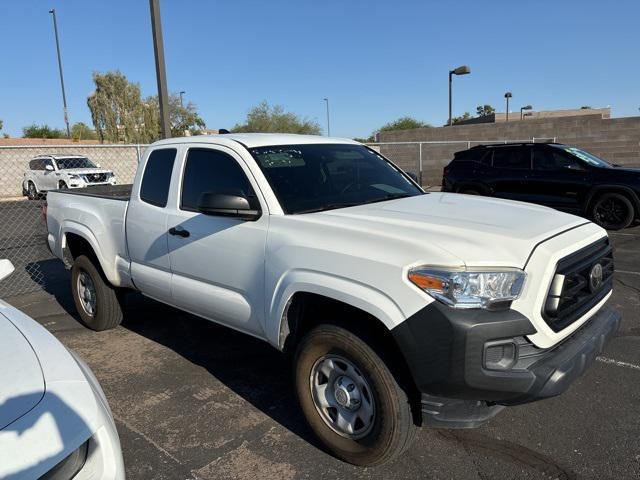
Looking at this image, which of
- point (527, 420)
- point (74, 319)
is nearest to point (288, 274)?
point (527, 420)

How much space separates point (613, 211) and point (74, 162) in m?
19.3

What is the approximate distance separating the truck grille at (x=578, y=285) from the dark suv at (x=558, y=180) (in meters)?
7.53

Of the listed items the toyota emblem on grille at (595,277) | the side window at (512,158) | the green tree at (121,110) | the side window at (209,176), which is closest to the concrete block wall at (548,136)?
the side window at (512,158)

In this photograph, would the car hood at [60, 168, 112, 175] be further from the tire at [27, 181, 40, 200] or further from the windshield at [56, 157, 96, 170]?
the tire at [27, 181, 40, 200]

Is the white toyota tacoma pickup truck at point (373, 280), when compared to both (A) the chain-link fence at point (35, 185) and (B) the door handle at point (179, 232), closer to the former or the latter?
(B) the door handle at point (179, 232)

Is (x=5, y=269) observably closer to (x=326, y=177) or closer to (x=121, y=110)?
(x=326, y=177)

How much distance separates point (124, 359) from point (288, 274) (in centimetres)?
243

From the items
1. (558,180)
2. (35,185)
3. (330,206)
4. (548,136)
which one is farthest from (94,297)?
(548,136)

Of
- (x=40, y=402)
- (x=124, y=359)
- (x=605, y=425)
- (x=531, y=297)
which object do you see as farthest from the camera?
(x=124, y=359)

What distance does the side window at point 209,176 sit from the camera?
3658mm

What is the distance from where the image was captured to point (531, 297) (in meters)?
2.46

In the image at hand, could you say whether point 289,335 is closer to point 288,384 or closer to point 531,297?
point 288,384

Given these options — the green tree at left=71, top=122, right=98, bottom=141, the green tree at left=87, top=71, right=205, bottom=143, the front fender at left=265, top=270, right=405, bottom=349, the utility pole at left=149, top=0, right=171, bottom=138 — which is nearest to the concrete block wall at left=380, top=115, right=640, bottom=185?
the utility pole at left=149, top=0, right=171, bottom=138

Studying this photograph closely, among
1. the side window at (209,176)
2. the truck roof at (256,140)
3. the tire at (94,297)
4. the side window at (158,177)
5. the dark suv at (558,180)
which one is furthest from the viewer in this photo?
the dark suv at (558,180)
